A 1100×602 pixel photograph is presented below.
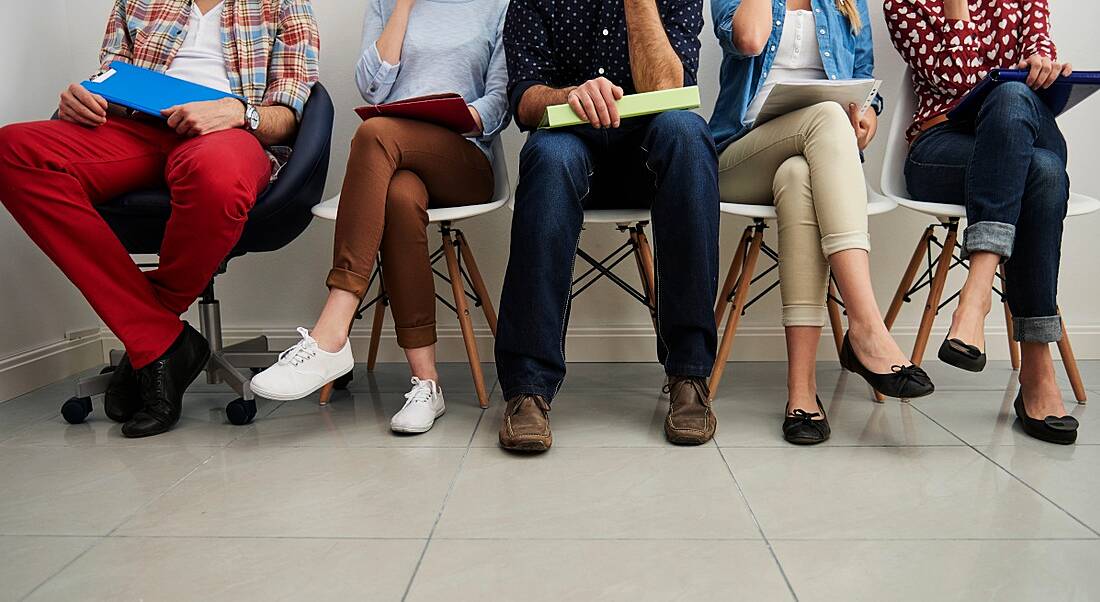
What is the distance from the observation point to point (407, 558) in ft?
3.50

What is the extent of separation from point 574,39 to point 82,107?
40.6 inches

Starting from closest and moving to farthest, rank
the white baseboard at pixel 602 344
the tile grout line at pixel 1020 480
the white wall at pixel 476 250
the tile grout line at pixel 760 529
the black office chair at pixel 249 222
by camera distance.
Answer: the tile grout line at pixel 760 529
the tile grout line at pixel 1020 480
the black office chair at pixel 249 222
the white wall at pixel 476 250
the white baseboard at pixel 602 344

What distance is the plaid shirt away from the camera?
74.6 inches

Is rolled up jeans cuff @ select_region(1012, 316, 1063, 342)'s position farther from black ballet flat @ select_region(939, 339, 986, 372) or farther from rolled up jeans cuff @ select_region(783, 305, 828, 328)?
rolled up jeans cuff @ select_region(783, 305, 828, 328)

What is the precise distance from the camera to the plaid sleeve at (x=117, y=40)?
1.91m

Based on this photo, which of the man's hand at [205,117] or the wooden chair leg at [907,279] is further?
the wooden chair leg at [907,279]

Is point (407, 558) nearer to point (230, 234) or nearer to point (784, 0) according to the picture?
point (230, 234)

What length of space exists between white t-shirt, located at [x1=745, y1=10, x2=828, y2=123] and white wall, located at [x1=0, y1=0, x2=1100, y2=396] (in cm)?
37

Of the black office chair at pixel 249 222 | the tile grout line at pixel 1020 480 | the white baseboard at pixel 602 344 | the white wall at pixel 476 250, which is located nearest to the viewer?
the tile grout line at pixel 1020 480

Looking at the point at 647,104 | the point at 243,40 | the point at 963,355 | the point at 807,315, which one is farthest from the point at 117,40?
the point at 963,355

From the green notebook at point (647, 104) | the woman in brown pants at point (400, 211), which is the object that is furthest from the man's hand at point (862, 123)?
the woman in brown pants at point (400, 211)

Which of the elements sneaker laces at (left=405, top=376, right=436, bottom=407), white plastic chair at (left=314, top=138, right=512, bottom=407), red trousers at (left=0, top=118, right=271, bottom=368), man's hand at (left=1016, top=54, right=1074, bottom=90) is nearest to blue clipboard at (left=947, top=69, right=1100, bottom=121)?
man's hand at (left=1016, top=54, right=1074, bottom=90)

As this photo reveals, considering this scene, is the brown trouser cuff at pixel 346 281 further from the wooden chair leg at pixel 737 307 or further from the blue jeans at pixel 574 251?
the wooden chair leg at pixel 737 307

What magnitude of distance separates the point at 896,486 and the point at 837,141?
649 millimetres
